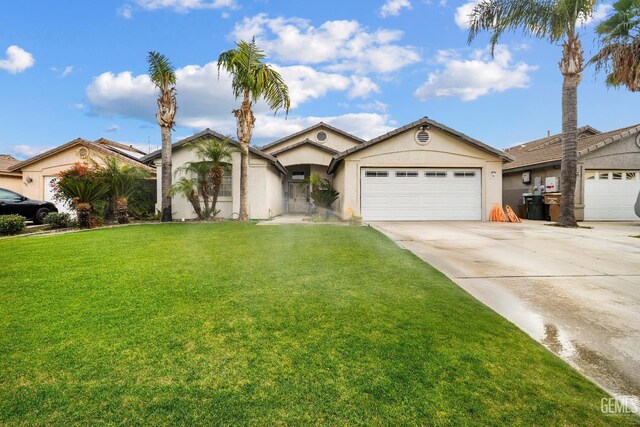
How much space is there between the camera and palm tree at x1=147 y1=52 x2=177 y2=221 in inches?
616

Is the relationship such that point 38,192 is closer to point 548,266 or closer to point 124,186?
point 124,186

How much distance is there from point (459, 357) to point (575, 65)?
1537cm

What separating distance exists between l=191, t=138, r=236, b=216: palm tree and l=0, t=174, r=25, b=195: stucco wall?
12.9 meters

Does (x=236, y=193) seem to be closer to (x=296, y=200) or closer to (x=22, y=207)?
(x=22, y=207)

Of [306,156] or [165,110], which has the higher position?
[165,110]

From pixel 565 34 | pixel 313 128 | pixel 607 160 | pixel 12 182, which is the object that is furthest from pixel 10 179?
pixel 607 160

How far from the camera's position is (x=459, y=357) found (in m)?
2.83

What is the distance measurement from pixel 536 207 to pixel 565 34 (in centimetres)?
773

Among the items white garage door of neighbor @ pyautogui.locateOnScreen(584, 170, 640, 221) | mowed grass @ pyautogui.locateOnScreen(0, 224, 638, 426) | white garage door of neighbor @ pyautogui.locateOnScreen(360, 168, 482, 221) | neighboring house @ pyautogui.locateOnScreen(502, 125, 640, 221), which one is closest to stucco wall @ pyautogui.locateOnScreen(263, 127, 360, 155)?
white garage door of neighbor @ pyautogui.locateOnScreen(360, 168, 482, 221)

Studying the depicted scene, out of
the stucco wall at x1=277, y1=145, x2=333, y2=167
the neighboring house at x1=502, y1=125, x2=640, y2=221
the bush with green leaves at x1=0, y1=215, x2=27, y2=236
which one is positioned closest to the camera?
the bush with green leaves at x1=0, y1=215, x2=27, y2=236

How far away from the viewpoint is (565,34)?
13.7 m

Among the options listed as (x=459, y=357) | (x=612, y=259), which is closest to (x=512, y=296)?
(x=459, y=357)

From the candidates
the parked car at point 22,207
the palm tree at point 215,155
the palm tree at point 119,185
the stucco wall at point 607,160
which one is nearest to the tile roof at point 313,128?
the palm tree at point 215,155

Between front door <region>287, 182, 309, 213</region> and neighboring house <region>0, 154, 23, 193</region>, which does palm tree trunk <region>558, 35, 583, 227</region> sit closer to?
front door <region>287, 182, 309, 213</region>
